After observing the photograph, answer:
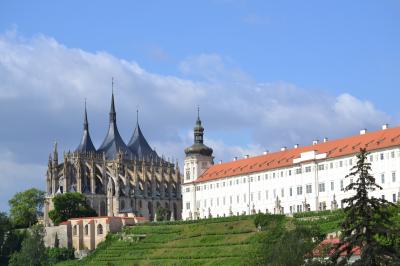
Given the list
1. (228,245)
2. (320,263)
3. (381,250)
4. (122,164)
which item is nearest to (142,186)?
(122,164)

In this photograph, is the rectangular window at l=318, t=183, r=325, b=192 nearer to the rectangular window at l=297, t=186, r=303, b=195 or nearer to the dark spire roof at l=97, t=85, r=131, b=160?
the rectangular window at l=297, t=186, r=303, b=195

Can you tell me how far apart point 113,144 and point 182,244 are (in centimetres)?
5493

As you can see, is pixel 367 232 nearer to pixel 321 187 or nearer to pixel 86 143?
pixel 321 187

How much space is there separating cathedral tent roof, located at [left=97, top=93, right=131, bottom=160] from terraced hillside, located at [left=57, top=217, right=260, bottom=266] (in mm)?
40566

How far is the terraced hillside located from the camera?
78.8 meters

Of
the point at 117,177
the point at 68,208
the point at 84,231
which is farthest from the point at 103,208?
the point at 84,231

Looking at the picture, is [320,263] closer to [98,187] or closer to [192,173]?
[192,173]

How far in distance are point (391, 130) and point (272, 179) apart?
594 inches

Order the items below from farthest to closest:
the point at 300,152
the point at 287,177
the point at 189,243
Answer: the point at 300,152
the point at 287,177
the point at 189,243

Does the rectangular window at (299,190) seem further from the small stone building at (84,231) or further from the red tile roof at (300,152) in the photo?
the small stone building at (84,231)

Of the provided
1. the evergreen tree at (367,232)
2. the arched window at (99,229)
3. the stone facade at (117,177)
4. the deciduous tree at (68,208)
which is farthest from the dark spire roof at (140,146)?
the evergreen tree at (367,232)

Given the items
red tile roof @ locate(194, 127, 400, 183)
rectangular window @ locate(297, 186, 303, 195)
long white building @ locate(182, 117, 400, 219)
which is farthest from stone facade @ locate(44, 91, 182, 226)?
rectangular window @ locate(297, 186, 303, 195)

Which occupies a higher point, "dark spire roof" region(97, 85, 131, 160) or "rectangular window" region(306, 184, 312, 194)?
"dark spire roof" region(97, 85, 131, 160)

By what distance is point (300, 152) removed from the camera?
94750 mm
